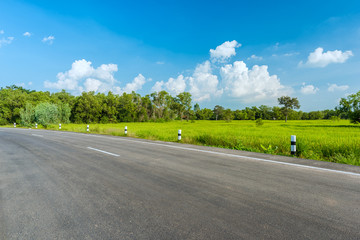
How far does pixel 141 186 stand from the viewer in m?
3.67

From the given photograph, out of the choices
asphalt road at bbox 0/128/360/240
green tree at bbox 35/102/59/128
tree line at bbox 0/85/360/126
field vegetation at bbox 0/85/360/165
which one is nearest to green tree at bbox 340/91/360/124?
field vegetation at bbox 0/85/360/165

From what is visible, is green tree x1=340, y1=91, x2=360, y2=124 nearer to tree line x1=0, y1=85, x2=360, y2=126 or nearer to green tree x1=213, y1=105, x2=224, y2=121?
tree line x1=0, y1=85, x2=360, y2=126

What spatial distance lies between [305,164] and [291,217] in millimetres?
3686

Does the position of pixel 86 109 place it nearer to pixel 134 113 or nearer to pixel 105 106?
pixel 105 106

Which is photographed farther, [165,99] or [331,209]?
[165,99]

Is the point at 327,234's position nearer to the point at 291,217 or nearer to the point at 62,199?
the point at 291,217

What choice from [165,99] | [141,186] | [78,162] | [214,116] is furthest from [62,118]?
[214,116]

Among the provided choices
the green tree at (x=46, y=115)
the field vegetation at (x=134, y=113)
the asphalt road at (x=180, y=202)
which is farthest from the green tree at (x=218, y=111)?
the asphalt road at (x=180, y=202)

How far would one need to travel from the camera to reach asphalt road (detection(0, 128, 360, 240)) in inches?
87.6

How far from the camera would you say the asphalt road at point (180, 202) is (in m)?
2.22

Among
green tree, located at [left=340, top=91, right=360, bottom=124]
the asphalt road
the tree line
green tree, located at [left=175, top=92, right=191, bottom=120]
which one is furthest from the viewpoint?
green tree, located at [left=175, top=92, right=191, bottom=120]

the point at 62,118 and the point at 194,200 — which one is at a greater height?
the point at 62,118

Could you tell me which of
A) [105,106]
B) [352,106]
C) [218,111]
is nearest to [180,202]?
[352,106]

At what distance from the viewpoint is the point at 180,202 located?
9.68ft
